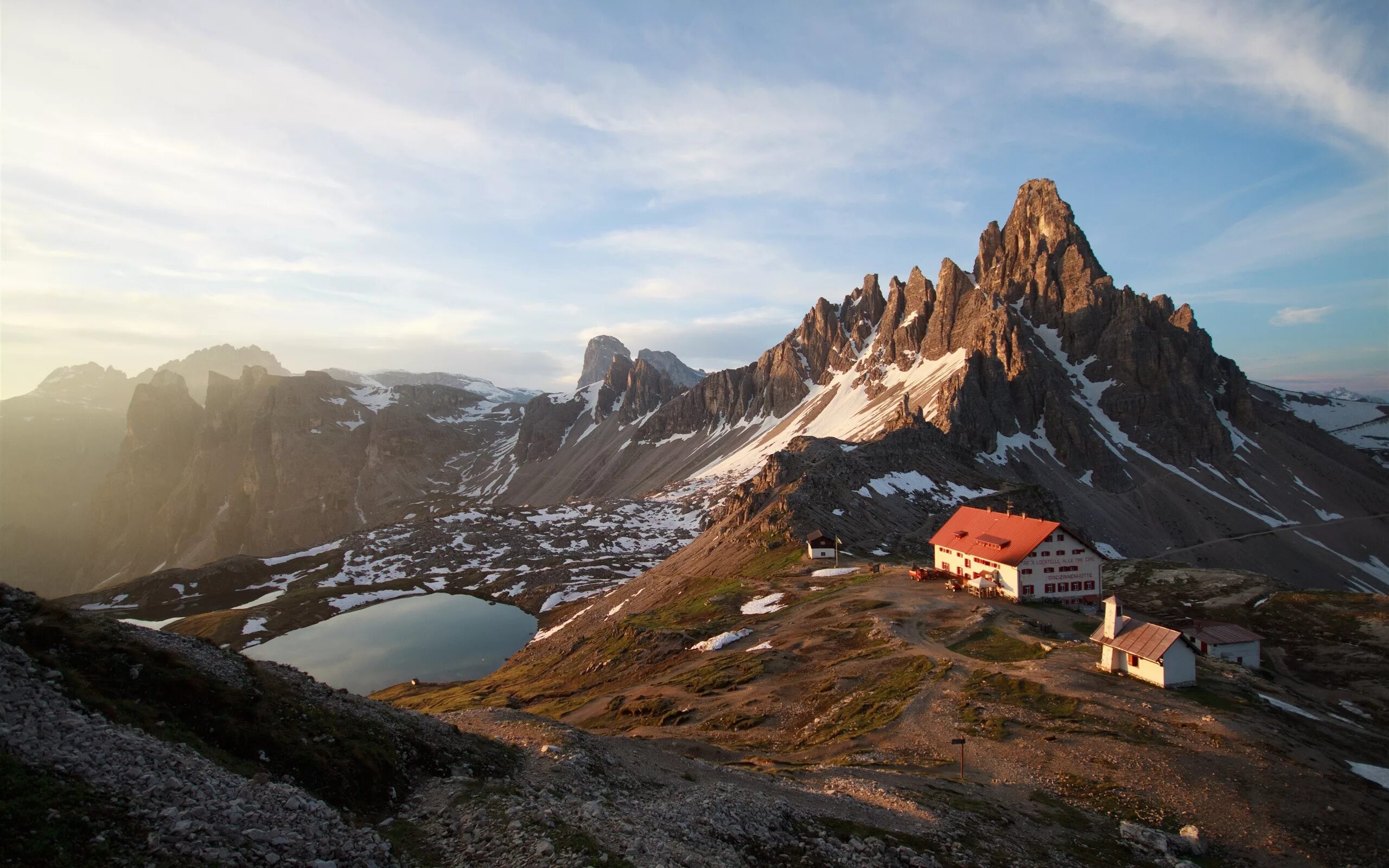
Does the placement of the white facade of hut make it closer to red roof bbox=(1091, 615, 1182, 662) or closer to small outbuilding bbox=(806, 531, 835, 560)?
red roof bbox=(1091, 615, 1182, 662)

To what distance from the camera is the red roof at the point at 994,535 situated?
70188 millimetres

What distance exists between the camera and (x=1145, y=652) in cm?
4522

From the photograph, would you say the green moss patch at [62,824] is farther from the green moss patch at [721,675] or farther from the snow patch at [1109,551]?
the snow patch at [1109,551]

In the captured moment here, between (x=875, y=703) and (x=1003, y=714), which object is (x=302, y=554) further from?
(x=1003, y=714)

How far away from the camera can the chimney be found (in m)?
Result: 48.0

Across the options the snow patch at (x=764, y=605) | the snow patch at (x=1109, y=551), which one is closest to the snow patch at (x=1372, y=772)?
the snow patch at (x=764, y=605)

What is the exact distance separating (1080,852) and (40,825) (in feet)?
110

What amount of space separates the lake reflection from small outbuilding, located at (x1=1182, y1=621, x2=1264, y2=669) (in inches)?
3613

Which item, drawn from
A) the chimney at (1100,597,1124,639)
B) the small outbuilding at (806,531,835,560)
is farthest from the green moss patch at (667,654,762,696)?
the small outbuilding at (806,531,835,560)

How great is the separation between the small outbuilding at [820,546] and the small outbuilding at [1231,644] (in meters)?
47.5

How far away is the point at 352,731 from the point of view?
2333 centimetres

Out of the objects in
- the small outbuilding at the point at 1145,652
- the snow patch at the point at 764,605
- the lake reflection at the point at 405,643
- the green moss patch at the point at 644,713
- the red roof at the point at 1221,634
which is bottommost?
the lake reflection at the point at 405,643

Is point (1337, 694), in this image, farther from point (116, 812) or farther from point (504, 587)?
point (504, 587)

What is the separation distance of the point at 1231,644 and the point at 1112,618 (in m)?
15.6
